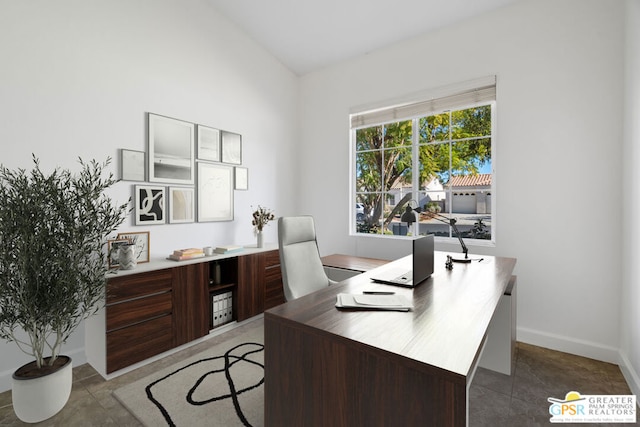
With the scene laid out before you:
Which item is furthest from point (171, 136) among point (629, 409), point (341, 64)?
point (629, 409)

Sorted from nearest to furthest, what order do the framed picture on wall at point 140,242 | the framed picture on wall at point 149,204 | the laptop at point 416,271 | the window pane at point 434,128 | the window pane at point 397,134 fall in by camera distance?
the laptop at point 416,271 → the framed picture on wall at point 140,242 → the framed picture on wall at point 149,204 → the window pane at point 434,128 → the window pane at point 397,134

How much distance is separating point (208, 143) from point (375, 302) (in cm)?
270

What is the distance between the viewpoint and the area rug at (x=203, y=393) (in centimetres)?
181

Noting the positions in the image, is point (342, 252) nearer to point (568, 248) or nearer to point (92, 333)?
point (568, 248)

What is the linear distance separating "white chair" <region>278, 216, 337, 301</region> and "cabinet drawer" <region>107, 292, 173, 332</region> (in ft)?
3.72

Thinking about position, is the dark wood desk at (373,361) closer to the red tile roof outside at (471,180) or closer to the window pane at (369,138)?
the red tile roof outside at (471,180)

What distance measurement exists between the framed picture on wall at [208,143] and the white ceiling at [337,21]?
140 centimetres

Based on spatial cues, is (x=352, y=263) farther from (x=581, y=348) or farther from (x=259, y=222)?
(x=581, y=348)

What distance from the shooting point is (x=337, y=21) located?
3.32 meters

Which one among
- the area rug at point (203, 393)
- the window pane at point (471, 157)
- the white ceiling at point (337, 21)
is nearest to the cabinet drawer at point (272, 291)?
the area rug at point (203, 393)

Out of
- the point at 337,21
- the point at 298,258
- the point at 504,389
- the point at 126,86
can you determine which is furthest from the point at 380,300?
the point at 337,21

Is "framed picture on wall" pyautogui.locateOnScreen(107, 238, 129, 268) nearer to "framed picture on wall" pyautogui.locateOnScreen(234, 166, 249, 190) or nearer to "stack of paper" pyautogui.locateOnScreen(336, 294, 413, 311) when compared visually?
"framed picture on wall" pyautogui.locateOnScreen(234, 166, 249, 190)

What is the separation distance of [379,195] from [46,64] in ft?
11.1

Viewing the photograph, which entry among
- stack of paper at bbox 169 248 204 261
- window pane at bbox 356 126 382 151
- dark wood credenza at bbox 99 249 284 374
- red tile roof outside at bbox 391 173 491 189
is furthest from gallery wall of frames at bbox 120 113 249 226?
red tile roof outside at bbox 391 173 491 189
